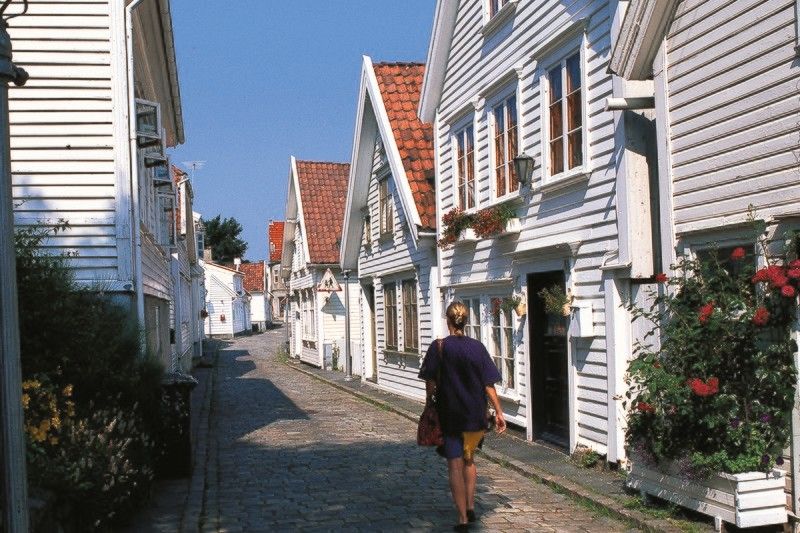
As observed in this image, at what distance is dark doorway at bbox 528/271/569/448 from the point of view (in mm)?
11227

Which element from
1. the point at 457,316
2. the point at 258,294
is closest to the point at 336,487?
the point at 457,316

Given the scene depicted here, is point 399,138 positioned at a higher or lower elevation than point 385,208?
higher

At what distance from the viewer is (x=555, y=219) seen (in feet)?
35.7

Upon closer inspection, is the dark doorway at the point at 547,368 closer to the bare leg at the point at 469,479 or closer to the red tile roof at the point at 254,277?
the bare leg at the point at 469,479

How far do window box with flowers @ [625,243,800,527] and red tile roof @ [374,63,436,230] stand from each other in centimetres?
943

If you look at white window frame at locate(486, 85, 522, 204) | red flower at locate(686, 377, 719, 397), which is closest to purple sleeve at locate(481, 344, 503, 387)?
red flower at locate(686, 377, 719, 397)

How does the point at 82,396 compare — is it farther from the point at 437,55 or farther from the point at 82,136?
the point at 437,55

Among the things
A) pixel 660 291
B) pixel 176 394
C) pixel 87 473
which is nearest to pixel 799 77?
pixel 660 291

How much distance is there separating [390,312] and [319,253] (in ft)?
31.4

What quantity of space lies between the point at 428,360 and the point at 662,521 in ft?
7.22

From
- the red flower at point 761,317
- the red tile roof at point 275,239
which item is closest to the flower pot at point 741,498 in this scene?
the red flower at point 761,317

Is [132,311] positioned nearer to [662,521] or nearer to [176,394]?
[176,394]

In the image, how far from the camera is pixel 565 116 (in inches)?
417

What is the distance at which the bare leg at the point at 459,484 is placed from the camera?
7.09m
